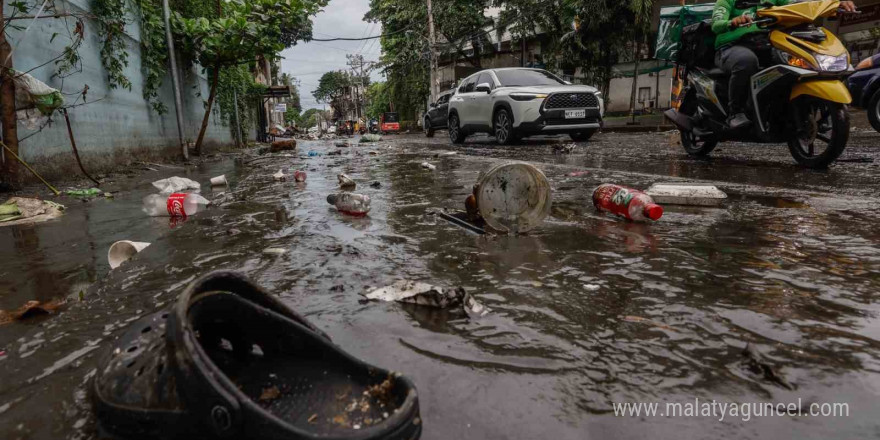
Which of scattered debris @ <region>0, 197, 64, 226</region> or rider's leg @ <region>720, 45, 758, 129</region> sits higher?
rider's leg @ <region>720, 45, 758, 129</region>

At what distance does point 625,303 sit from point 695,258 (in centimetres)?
69

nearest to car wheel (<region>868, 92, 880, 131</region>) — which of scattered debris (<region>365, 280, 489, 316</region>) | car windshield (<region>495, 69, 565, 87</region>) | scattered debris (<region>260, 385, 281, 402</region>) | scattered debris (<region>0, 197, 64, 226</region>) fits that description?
car windshield (<region>495, 69, 565, 87</region>)

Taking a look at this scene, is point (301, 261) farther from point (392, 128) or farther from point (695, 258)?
point (392, 128)

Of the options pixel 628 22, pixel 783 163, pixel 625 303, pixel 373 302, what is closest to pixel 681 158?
pixel 783 163

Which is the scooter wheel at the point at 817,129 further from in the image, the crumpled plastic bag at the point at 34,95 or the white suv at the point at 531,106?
the crumpled plastic bag at the point at 34,95

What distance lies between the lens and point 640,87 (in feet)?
85.3

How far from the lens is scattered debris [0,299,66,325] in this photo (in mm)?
1629

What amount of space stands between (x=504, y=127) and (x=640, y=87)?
19.5 meters

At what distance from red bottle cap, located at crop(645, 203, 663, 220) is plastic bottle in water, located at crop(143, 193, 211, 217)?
318 cm

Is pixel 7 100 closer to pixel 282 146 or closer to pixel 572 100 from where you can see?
pixel 572 100

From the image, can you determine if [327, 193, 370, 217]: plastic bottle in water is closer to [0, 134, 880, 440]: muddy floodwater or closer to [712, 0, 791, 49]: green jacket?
[0, 134, 880, 440]: muddy floodwater

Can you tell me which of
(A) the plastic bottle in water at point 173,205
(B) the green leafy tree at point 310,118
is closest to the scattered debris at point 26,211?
(A) the plastic bottle in water at point 173,205

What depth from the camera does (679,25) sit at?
18.9 feet

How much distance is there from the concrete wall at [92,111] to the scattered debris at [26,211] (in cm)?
201
